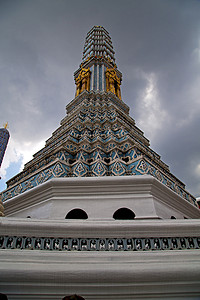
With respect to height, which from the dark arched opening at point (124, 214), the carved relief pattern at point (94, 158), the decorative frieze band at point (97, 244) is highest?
the carved relief pattern at point (94, 158)

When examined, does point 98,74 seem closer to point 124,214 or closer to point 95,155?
point 95,155

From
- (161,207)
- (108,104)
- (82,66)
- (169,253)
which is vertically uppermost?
(82,66)

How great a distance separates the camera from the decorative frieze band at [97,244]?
2.78m

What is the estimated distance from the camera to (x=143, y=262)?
8.45 ft

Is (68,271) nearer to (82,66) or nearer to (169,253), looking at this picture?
(169,253)

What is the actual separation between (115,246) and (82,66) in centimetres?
1499

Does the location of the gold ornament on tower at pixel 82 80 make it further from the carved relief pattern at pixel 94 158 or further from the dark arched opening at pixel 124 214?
the dark arched opening at pixel 124 214

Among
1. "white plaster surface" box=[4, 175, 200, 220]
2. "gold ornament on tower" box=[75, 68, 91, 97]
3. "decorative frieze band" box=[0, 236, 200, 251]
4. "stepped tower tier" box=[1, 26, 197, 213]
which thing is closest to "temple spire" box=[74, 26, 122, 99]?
"gold ornament on tower" box=[75, 68, 91, 97]

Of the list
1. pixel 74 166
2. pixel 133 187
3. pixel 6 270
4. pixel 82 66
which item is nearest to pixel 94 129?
pixel 74 166

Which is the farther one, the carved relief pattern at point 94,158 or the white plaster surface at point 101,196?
the carved relief pattern at point 94,158

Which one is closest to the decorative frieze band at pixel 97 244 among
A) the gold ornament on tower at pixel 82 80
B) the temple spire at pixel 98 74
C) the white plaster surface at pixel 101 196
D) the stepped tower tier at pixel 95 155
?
the white plaster surface at pixel 101 196

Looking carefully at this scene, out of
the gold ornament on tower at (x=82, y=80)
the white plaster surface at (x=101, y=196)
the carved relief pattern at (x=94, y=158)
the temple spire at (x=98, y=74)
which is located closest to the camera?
the white plaster surface at (x=101, y=196)

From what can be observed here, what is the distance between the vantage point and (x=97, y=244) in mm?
2834

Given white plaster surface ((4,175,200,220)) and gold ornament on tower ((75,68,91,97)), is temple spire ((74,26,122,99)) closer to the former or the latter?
gold ornament on tower ((75,68,91,97))
